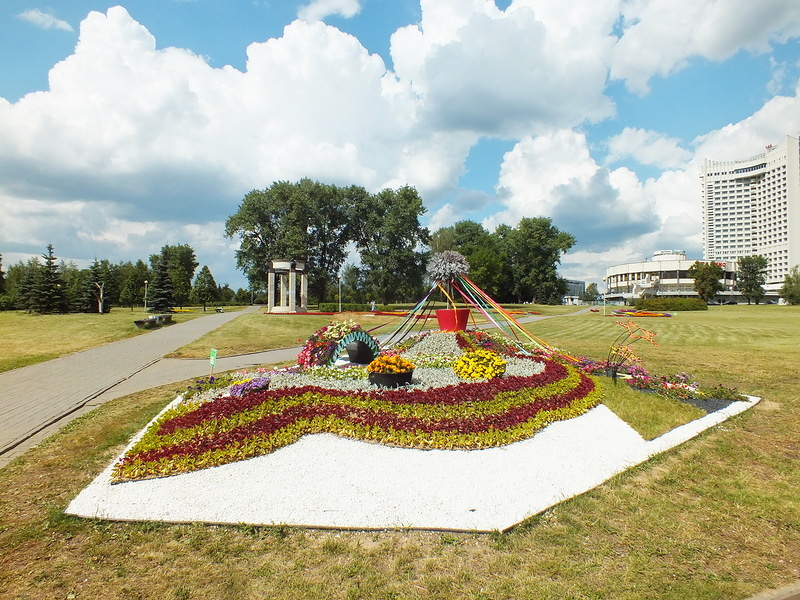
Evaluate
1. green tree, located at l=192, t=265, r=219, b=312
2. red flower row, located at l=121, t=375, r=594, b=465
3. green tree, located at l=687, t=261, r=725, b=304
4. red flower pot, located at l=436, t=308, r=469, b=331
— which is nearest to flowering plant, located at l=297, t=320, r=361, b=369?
red flower row, located at l=121, t=375, r=594, b=465

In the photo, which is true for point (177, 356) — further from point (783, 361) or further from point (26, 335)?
point (783, 361)

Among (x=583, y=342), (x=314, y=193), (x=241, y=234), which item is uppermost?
(x=314, y=193)

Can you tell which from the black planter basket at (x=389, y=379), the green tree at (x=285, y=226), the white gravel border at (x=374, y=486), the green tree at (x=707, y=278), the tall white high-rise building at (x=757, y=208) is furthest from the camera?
the tall white high-rise building at (x=757, y=208)

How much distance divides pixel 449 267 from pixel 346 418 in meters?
8.83

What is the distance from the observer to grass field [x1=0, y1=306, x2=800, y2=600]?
300cm

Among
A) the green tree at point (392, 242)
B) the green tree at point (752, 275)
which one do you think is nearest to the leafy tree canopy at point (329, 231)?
the green tree at point (392, 242)

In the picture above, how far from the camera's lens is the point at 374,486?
15.0ft

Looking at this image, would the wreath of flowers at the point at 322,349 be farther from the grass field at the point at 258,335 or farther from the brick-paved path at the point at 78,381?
the brick-paved path at the point at 78,381

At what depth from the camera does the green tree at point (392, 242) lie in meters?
50.4

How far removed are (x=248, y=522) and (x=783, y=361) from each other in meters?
17.0

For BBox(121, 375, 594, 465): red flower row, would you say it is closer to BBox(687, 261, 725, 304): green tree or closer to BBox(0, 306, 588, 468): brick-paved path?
BBox(0, 306, 588, 468): brick-paved path

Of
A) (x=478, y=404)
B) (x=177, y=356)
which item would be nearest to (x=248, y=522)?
(x=478, y=404)

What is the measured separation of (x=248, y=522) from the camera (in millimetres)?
3877

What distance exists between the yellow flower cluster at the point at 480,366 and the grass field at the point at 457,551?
158 inches
